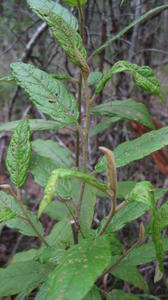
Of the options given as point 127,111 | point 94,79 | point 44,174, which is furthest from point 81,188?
point 94,79

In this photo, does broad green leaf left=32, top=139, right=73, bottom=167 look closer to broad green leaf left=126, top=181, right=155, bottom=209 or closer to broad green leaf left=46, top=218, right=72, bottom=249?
broad green leaf left=46, top=218, right=72, bottom=249

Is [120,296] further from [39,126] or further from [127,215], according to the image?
[39,126]

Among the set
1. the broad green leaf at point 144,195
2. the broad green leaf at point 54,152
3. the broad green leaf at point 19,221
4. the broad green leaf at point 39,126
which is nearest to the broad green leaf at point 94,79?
the broad green leaf at point 39,126

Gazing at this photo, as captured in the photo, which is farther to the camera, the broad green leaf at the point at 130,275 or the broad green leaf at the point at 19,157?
the broad green leaf at the point at 130,275

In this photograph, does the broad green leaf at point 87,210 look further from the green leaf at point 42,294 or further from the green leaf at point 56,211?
the green leaf at point 56,211

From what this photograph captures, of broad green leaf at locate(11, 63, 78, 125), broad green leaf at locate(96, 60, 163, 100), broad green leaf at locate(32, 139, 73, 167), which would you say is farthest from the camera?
broad green leaf at locate(32, 139, 73, 167)

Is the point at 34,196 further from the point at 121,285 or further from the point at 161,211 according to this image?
the point at 161,211

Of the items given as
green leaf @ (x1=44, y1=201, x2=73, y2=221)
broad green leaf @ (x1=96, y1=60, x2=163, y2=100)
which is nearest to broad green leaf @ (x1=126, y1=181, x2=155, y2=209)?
broad green leaf @ (x1=96, y1=60, x2=163, y2=100)

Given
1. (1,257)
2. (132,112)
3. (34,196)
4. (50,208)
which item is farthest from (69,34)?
(34,196)
